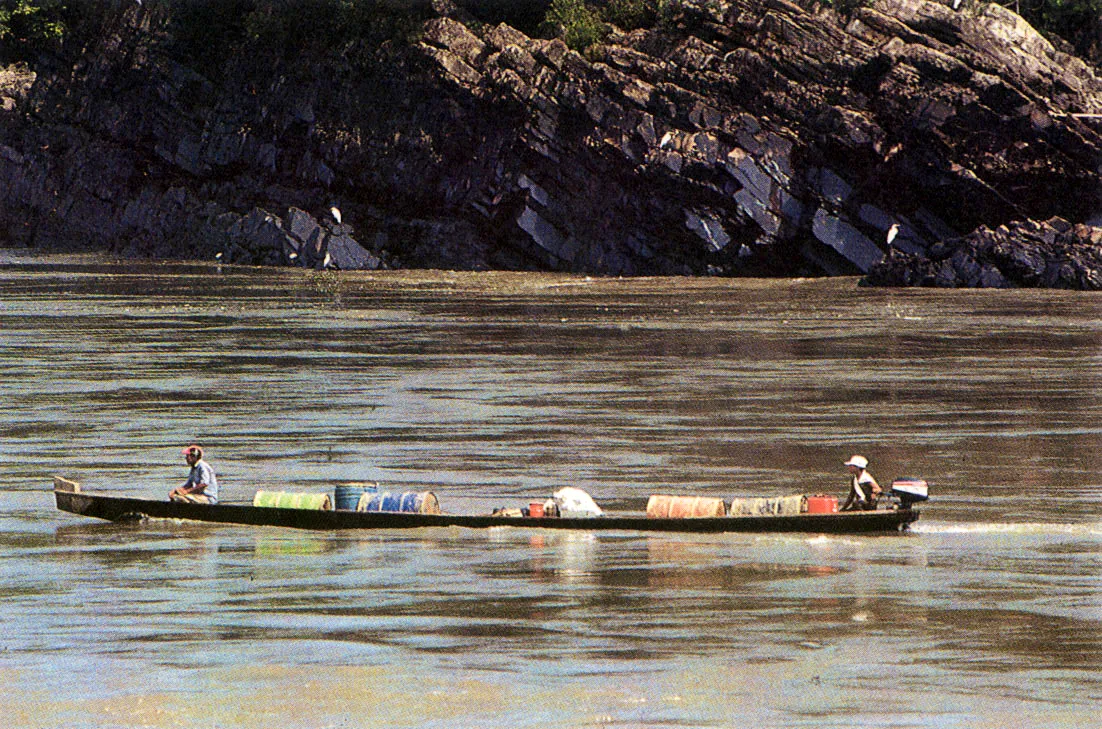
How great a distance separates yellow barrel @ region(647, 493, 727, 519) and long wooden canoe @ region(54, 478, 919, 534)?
0.60ft

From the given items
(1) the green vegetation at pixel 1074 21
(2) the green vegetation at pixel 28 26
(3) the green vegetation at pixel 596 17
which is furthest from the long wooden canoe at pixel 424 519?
(2) the green vegetation at pixel 28 26

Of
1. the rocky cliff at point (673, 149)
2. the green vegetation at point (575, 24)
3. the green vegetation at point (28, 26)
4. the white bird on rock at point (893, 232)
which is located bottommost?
the white bird on rock at point (893, 232)

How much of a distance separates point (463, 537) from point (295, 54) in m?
85.2

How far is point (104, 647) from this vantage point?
20984mm

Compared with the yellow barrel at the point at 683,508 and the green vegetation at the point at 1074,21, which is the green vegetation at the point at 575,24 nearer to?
the green vegetation at the point at 1074,21

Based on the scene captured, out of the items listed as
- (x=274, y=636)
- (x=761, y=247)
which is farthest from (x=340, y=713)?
(x=761, y=247)

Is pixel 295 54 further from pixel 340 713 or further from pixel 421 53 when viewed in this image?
pixel 340 713

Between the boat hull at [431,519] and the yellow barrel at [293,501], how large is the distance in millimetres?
98

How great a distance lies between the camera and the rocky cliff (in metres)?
86.3

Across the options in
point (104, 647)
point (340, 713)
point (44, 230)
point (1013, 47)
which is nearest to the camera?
point (340, 713)

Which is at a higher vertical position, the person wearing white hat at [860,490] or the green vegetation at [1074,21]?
the green vegetation at [1074,21]

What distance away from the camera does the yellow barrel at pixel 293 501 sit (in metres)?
27.8

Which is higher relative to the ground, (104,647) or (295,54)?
(295,54)

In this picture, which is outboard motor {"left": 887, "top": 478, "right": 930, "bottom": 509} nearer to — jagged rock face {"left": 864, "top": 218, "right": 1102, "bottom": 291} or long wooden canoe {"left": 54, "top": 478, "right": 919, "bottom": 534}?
long wooden canoe {"left": 54, "top": 478, "right": 919, "bottom": 534}
